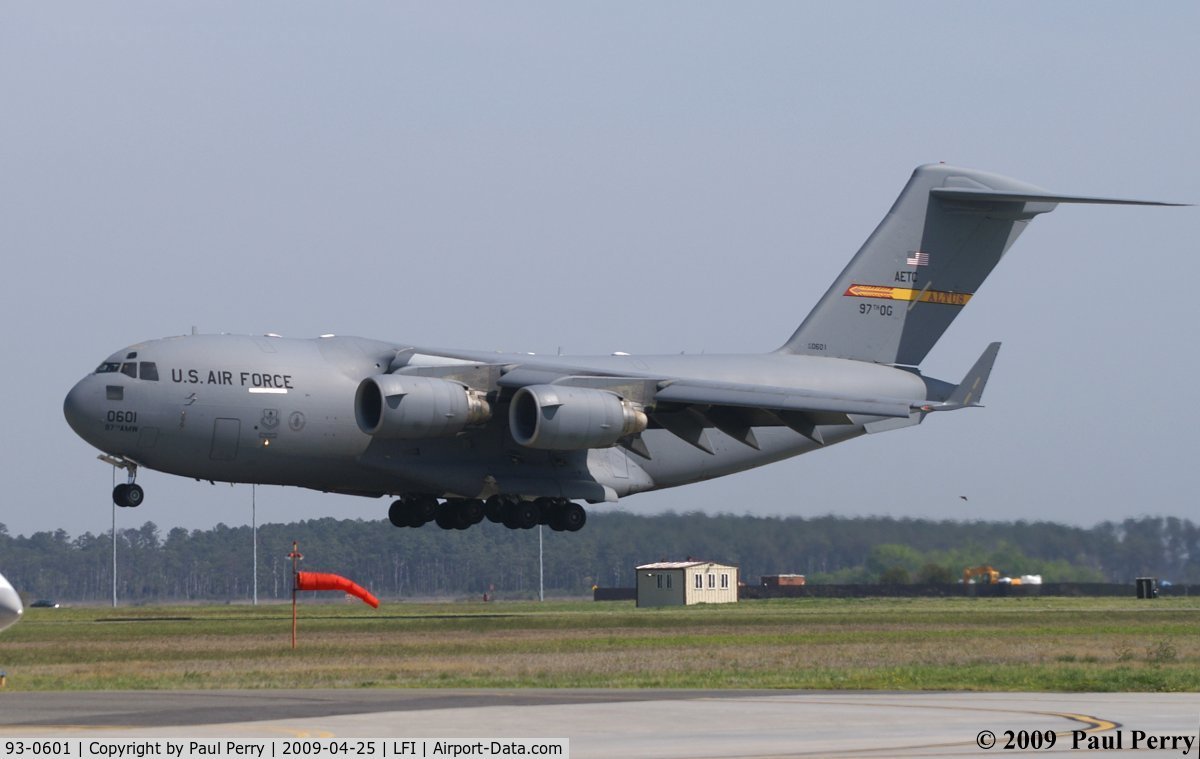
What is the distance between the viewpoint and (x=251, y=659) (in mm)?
24938

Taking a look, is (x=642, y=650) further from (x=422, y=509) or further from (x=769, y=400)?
(x=422, y=509)

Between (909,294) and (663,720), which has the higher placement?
(909,294)

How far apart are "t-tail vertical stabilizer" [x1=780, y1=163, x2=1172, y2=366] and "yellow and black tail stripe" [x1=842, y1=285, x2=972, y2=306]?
20 millimetres

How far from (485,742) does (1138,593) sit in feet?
135

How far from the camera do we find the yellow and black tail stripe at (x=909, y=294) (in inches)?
1375

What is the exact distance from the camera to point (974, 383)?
30531mm

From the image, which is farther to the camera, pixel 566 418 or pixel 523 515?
pixel 523 515

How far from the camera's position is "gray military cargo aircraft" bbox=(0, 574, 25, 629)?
16.9 meters

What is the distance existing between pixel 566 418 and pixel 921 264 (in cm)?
1014

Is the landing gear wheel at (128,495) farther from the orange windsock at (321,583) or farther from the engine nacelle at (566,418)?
the engine nacelle at (566,418)

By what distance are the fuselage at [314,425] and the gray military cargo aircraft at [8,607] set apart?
35.6 ft

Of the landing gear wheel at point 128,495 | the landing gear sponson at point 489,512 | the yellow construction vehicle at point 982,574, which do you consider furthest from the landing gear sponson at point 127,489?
the yellow construction vehicle at point 982,574

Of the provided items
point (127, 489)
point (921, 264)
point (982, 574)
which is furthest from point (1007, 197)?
point (127, 489)

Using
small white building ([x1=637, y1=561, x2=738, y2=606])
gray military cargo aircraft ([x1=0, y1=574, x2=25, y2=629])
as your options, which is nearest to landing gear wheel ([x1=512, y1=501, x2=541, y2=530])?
gray military cargo aircraft ([x1=0, y1=574, x2=25, y2=629])
